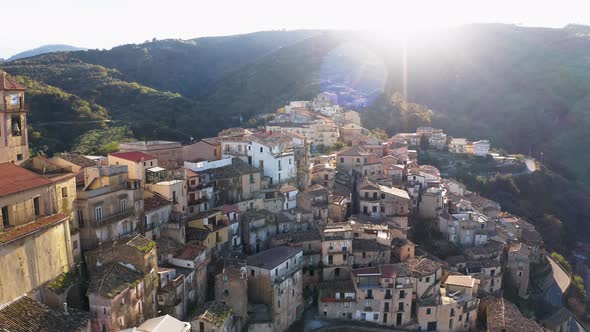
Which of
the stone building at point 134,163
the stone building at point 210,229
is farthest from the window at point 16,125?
the stone building at point 210,229

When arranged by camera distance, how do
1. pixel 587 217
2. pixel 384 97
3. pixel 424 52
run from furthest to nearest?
pixel 424 52 → pixel 384 97 → pixel 587 217

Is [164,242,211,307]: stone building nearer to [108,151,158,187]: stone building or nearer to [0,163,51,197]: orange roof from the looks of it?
[108,151,158,187]: stone building

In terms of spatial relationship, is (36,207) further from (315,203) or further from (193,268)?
(315,203)

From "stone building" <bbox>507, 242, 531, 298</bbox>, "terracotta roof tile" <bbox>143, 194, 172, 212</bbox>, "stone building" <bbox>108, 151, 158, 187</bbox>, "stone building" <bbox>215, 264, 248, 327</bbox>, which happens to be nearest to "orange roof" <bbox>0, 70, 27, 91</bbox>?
"stone building" <bbox>108, 151, 158, 187</bbox>

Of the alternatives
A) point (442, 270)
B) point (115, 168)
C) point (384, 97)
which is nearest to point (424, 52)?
point (384, 97)

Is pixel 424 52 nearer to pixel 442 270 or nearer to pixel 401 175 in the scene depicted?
pixel 401 175

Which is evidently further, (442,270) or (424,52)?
(424,52)

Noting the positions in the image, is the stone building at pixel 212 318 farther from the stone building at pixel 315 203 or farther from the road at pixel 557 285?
the road at pixel 557 285

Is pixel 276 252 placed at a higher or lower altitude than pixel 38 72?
lower
